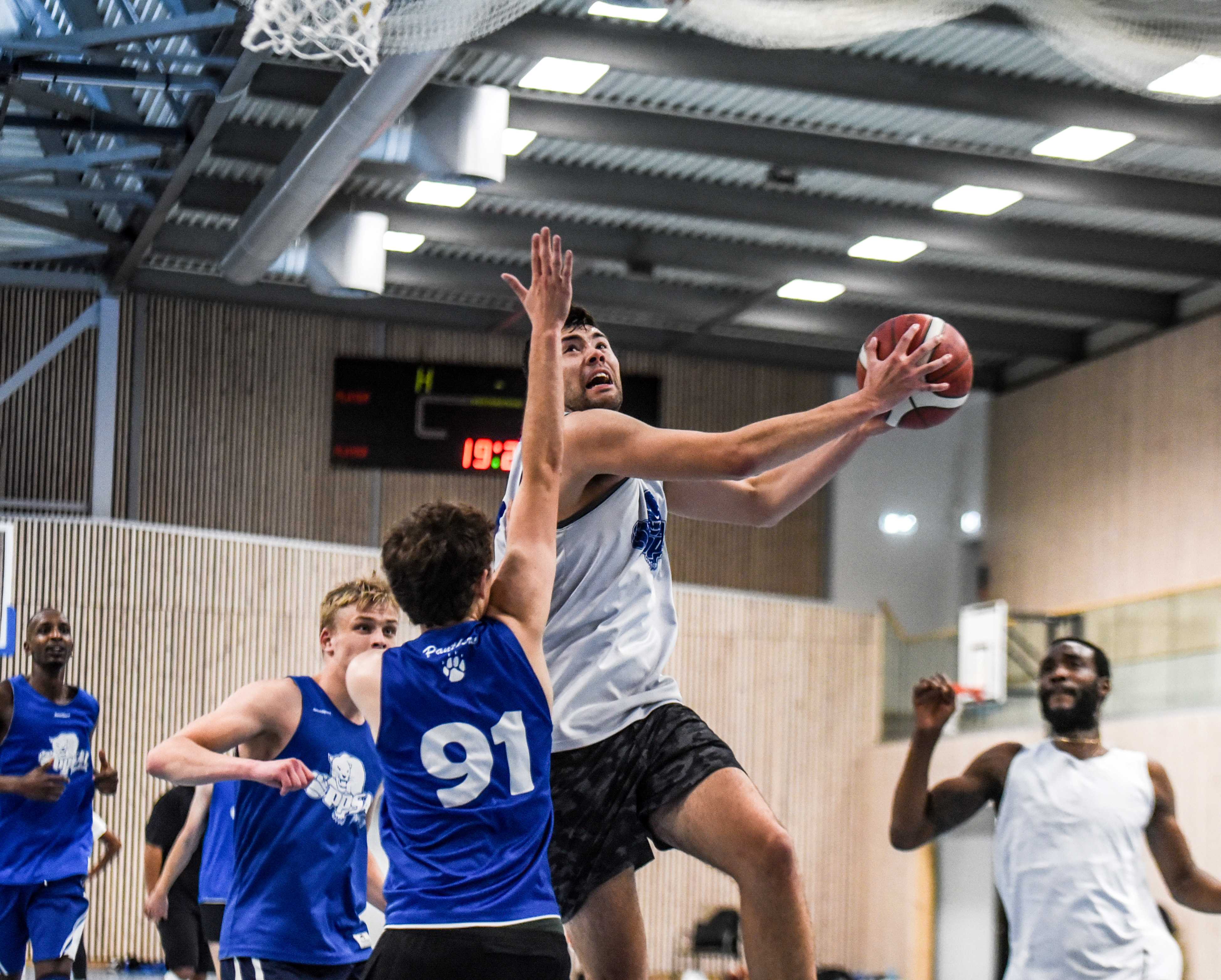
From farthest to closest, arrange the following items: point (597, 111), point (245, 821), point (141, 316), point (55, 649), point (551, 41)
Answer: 1. point (141, 316)
2. point (597, 111)
3. point (551, 41)
4. point (55, 649)
5. point (245, 821)

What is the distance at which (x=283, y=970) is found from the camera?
5.42m

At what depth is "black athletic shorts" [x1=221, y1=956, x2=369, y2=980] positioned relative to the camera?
17.7 ft

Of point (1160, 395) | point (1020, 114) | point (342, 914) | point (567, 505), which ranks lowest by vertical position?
point (342, 914)

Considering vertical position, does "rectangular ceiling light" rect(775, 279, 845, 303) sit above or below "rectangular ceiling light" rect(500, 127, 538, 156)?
below

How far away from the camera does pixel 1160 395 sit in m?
18.3

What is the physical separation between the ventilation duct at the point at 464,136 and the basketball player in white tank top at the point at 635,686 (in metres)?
8.29

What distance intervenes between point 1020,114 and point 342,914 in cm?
962

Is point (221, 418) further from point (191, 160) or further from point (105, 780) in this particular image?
point (105, 780)

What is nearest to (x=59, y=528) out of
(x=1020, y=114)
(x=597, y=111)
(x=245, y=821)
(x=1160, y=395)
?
(x=597, y=111)

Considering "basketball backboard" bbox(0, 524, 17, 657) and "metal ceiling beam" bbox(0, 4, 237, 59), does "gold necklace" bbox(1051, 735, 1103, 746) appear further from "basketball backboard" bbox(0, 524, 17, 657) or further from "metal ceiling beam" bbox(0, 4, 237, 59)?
"basketball backboard" bbox(0, 524, 17, 657)

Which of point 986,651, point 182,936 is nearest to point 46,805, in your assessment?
point 182,936

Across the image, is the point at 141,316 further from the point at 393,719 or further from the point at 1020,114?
the point at 393,719

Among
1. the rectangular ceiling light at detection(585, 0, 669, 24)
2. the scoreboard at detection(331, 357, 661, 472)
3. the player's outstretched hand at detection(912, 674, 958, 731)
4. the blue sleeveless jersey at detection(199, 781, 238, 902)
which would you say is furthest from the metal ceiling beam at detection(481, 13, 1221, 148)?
the player's outstretched hand at detection(912, 674, 958, 731)

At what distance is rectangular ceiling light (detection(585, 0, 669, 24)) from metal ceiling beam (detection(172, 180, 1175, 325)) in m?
4.68
